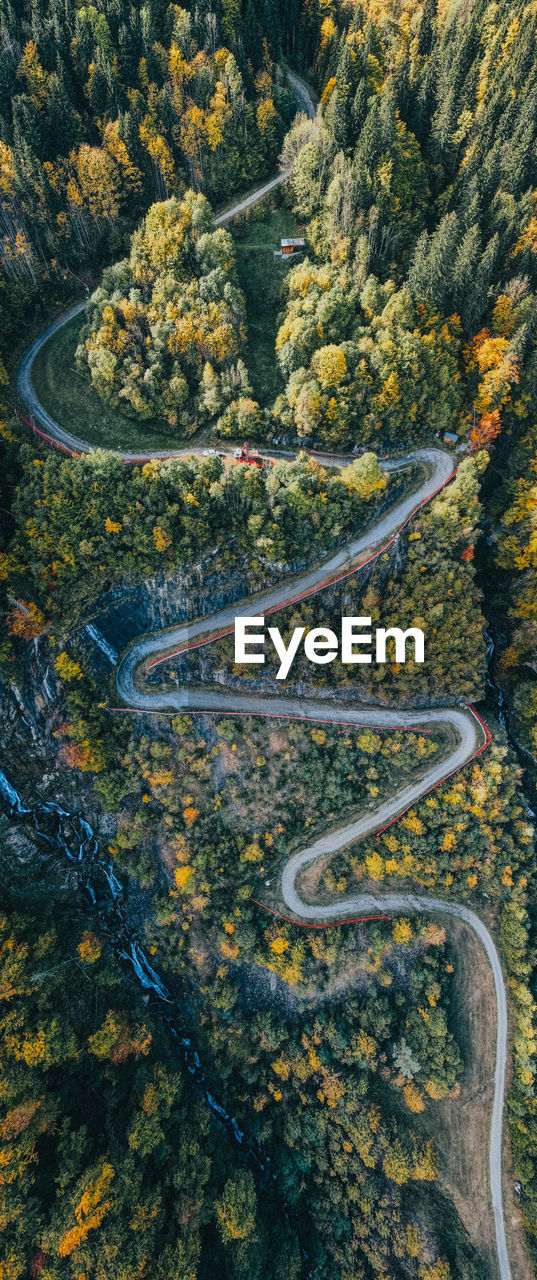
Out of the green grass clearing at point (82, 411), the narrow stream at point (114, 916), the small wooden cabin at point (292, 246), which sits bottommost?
the narrow stream at point (114, 916)

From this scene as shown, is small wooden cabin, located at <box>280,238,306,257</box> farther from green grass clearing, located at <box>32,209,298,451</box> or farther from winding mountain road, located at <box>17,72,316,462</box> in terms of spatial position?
winding mountain road, located at <box>17,72,316,462</box>

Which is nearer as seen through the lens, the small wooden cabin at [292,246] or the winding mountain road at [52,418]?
the winding mountain road at [52,418]

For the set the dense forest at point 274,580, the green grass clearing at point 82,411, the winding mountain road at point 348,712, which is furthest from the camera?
the winding mountain road at point 348,712

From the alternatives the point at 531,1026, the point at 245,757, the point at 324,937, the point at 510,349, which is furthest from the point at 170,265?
the point at 531,1026

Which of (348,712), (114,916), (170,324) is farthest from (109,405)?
(114,916)

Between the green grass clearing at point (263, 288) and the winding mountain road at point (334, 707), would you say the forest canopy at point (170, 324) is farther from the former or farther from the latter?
the winding mountain road at point (334, 707)

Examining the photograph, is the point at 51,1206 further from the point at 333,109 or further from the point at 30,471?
the point at 333,109

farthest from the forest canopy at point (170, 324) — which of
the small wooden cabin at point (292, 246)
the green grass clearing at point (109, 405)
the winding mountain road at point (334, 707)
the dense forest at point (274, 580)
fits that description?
the small wooden cabin at point (292, 246)

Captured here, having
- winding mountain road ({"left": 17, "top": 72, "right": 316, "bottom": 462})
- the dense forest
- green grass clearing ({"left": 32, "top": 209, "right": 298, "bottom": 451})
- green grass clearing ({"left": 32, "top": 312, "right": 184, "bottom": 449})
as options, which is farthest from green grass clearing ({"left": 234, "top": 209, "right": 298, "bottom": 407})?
winding mountain road ({"left": 17, "top": 72, "right": 316, "bottom": 462})
